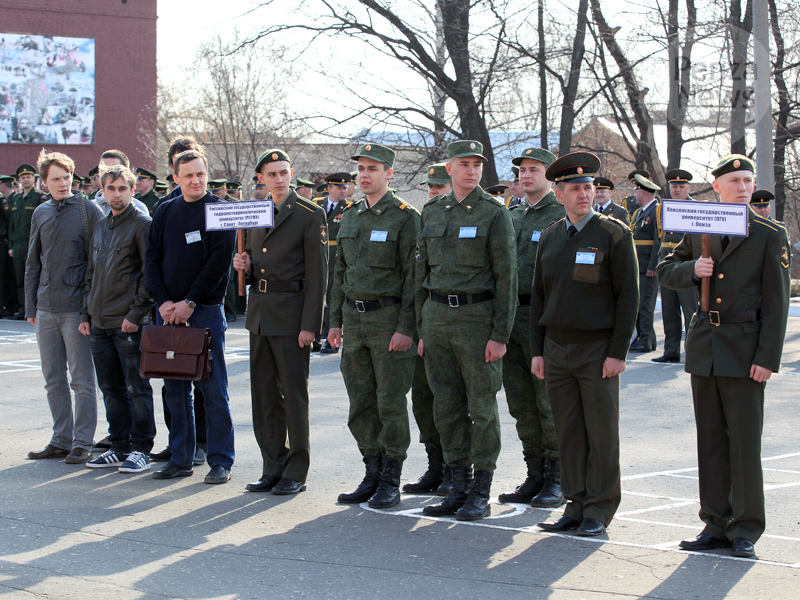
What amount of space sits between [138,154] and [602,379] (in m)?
35.7

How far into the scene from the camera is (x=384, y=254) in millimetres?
6223

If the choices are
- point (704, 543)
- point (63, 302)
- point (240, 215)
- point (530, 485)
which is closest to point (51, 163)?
point (63, 302)

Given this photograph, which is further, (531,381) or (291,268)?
(291,268)

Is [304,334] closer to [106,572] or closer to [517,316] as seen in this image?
[517,316]

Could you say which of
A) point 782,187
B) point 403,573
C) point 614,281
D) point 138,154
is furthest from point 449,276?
point 138,154

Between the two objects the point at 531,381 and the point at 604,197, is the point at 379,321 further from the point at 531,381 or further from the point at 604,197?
the point at 604,197

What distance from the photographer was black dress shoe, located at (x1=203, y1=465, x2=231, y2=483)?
6.74 metres

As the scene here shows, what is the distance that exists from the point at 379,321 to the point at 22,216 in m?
13.3

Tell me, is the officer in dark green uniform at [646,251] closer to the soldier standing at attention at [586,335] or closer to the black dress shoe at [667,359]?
the black dress shoe at [667,359]

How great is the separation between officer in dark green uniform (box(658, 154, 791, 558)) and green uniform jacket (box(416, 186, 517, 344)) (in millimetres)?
1098

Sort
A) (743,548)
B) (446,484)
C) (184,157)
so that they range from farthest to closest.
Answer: (184,157) → (446,484) → (743,548)

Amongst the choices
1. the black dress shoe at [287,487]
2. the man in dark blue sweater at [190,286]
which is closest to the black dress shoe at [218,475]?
the man in dark blue sweater at [190,286]

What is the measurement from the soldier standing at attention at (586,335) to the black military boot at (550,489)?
1.76ft

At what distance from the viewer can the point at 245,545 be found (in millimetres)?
5305
